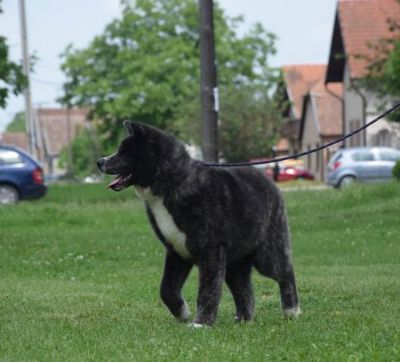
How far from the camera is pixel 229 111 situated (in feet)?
174

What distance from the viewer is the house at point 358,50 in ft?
162

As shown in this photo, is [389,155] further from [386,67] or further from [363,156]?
[386,67]

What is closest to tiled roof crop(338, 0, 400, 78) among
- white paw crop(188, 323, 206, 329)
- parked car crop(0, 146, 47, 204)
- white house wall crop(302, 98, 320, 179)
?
white house wall crop(302, 98, 320, 179)

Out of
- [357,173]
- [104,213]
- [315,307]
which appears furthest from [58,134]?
[315,307]

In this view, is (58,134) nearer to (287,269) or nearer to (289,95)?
(289,95)

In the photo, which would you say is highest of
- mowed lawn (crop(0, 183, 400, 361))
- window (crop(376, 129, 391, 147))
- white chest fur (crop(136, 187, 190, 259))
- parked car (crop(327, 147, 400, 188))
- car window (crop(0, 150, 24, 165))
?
white chest fur (crop(136, 187, 190, 259))

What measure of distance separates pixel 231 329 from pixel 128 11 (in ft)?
221

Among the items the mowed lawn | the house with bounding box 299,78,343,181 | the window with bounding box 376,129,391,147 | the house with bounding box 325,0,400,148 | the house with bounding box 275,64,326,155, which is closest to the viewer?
the mowed lawn

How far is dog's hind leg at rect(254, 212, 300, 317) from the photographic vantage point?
977 cm

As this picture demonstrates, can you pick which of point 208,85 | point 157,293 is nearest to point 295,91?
point 208,85

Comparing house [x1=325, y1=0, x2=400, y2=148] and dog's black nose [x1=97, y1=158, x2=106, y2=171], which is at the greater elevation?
dog's black nose [x1=97, y1=158, x2=106, y2=171]

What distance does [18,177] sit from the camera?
28312 mm

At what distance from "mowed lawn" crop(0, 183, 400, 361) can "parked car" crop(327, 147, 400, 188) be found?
12553mm

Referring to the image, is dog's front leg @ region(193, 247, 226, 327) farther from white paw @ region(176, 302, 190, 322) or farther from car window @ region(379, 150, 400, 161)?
car window @ region(379, 150, 400, 161)
